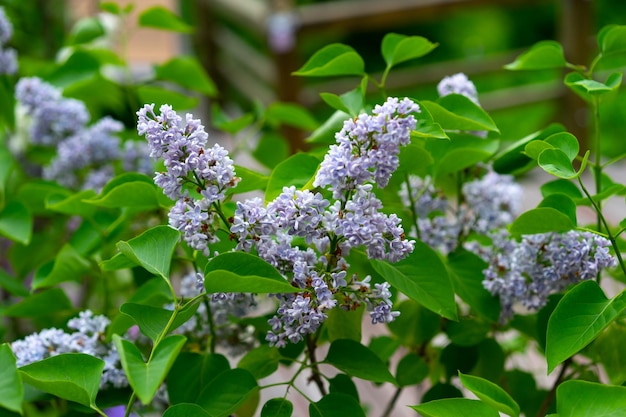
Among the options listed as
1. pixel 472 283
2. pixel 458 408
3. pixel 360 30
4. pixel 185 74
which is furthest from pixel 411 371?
pixel 360 30

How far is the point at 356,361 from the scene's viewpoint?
1.97 feet

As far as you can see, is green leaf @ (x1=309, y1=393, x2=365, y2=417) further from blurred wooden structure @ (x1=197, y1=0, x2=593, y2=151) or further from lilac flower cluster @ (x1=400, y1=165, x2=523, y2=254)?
blurred wooden structure @ (x1=197, y1=0, x2=593, y2=151)

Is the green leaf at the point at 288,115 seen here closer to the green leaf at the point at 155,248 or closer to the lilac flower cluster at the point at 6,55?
the lilac flower cluster at the point at 6,55

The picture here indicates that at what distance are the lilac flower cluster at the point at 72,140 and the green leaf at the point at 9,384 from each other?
19.0 inches

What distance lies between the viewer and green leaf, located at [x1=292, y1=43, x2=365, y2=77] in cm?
66

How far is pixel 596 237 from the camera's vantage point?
615 mm

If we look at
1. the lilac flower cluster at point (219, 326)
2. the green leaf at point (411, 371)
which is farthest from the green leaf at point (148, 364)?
the green leaf at point (411, 371)

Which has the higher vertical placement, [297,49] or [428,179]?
[428,179]

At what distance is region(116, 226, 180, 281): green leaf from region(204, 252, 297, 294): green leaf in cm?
4

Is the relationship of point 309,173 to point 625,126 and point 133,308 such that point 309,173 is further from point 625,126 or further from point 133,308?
point 625,126

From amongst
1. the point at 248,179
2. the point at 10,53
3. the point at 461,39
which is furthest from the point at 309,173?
the point at 461,39

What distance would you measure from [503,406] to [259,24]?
2896 mm

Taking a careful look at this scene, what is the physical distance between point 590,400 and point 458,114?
0.23 meters

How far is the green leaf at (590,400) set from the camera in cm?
48
